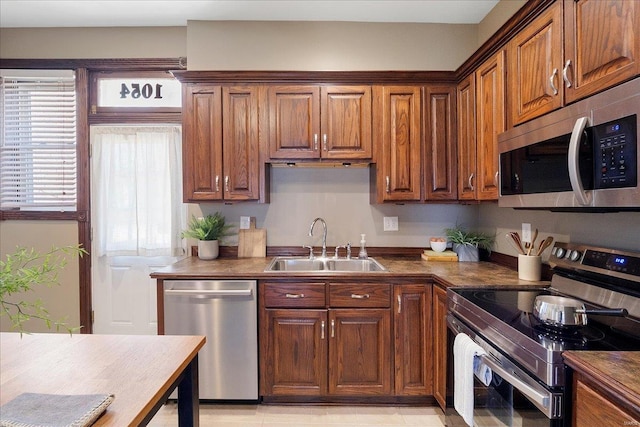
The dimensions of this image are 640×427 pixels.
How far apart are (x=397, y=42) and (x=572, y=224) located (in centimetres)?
201

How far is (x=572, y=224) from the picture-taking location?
6.38 feet

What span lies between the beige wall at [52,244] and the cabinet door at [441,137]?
3152 mm

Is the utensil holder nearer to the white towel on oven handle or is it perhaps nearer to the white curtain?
the white towel on oven handle

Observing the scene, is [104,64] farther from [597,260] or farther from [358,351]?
[597,260]

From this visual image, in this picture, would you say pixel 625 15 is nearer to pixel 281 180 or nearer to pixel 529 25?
pixel 529 25

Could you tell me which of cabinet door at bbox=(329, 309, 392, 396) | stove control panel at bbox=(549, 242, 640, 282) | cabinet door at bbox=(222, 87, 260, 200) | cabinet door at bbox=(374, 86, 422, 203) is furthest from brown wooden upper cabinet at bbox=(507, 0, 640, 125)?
cabinet door at bbox=(222, 87, 260, 200)

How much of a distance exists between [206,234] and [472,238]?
7.00ft

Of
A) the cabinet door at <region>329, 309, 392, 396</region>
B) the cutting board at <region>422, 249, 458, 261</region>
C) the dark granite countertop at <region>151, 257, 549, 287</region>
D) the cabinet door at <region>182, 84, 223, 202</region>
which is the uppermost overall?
the cabinet door at <region>182, 84, 223, 202</region>

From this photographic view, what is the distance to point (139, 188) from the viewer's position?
10.2 feet

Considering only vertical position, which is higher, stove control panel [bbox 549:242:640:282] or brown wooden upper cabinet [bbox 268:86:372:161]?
brown wooden upper cabinet [bbox 268:86:372:161]

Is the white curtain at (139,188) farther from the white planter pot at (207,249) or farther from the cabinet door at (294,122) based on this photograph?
the cabinet door at (294,122)

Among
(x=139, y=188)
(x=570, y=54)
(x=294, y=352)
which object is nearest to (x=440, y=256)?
(x=294, y=352)

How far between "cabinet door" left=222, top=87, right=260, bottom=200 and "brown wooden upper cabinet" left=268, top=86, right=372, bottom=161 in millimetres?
130

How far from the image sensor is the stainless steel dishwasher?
2350mm
